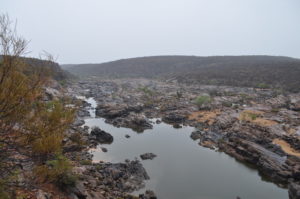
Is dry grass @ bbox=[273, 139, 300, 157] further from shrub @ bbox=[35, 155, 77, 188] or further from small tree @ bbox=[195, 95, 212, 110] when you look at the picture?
shrub @ bbox=[35, 155, 77, 188]

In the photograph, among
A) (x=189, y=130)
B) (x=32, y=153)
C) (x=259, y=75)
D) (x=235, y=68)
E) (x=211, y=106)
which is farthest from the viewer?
(x=235, y=68)

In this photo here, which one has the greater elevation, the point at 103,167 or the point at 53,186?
the point at 53,186

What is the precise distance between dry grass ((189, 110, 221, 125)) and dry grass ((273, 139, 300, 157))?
315 inches

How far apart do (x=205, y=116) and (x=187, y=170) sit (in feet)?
46.4

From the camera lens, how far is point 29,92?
5465 millimetres

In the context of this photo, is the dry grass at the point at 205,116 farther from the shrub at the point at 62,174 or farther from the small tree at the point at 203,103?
the shrub at the point at 62,174

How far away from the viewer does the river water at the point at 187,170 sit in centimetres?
1349

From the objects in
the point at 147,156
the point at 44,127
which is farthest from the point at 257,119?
the point at 44,127

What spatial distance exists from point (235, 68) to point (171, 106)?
4638 cm

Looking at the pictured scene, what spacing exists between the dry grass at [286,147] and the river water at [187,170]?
3.52m

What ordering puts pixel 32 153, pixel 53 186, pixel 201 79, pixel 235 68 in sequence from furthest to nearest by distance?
pixel 235 68 → pixel 201 79 → pixel 53 186 → pixel 32 153

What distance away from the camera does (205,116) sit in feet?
96.4

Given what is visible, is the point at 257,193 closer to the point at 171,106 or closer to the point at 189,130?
the point at 189,130

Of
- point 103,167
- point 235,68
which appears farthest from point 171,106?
point 235,68
